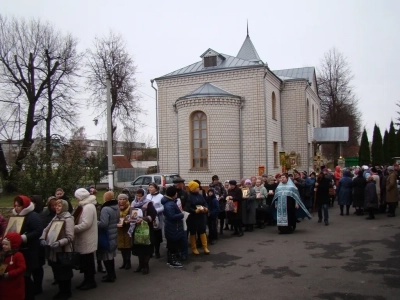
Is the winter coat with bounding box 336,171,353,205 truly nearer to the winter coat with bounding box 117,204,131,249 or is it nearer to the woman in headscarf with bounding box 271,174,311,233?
the woman in headscarf with bounding box 271,174,311,233

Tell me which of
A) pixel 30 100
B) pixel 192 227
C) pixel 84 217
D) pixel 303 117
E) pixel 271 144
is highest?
pixel 30 100

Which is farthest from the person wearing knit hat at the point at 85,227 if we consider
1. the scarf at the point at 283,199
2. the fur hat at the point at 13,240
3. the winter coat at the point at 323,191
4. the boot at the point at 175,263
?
the winter coat at the point at 323,191

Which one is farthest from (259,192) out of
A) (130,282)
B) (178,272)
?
(130,282)

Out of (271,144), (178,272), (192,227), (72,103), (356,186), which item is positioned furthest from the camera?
(72,103)

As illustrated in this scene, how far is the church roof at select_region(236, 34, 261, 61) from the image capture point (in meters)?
32.4

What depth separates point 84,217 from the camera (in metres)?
6.29

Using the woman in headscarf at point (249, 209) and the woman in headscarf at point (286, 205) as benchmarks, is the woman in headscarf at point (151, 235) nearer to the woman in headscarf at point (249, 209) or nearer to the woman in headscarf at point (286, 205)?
the woman in headscarf at point (249, 209)

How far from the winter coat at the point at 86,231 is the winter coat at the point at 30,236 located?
0.66 m

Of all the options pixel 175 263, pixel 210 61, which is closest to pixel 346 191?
pixel 175 263

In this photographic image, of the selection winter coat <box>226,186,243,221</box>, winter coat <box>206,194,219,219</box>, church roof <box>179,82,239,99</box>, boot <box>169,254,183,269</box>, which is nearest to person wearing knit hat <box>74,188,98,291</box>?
boot <box>169,254,183,269</box>

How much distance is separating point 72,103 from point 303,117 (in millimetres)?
18348

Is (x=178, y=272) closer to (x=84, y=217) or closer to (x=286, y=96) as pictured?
(x=84, y=217)

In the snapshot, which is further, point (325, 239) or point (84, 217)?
point (325, 239)

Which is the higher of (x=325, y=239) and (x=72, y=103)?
(x=72, y=103)
